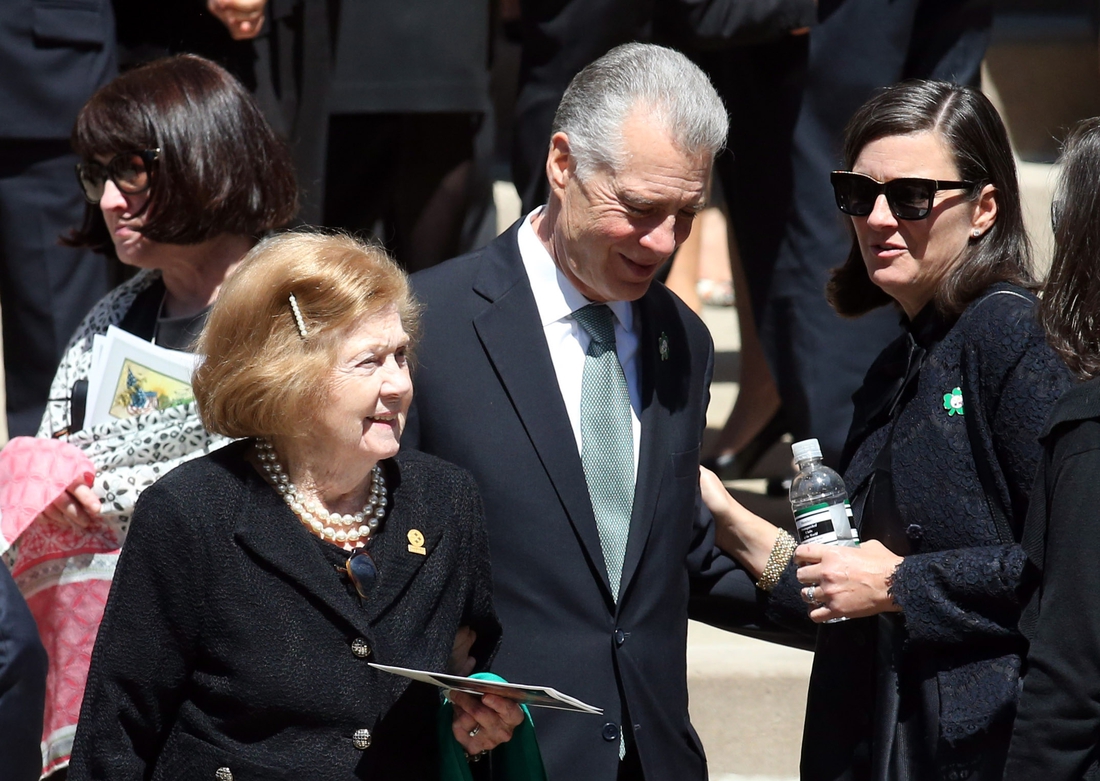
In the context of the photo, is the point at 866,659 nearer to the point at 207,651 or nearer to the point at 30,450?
the point at 207,651

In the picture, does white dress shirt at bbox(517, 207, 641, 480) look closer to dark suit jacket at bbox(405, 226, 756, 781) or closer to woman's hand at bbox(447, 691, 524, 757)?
dark suit jacket at bbox(405, 226, 756, 781)

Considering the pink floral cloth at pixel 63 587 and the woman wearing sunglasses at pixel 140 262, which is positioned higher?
the woman wearing sunglasses at pixel 140 262

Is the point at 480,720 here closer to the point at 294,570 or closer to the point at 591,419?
the point at 294,570

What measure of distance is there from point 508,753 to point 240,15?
8.78 feet

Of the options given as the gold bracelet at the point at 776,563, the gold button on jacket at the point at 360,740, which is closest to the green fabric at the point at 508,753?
the gold button on jacket at the point at 360,740

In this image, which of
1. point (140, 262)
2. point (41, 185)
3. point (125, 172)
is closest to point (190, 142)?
point (125, 172)

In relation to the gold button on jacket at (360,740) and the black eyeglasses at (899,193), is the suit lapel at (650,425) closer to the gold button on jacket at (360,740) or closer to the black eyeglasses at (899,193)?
the black eyeglasses at (899,193)

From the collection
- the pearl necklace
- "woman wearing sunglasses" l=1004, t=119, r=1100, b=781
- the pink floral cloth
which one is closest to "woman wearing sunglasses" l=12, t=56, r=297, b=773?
the pink floral cloth

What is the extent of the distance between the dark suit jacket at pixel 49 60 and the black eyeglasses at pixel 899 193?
8.02 ft

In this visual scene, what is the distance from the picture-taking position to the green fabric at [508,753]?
2424 millimetres

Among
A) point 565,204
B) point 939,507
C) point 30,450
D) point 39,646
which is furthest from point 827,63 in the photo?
point 39,646

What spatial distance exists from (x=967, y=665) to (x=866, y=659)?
0.92 ft

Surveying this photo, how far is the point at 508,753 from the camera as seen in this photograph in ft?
8.26

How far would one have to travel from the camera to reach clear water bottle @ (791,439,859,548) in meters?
2.61
